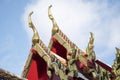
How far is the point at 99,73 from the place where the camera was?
1588 centimetres

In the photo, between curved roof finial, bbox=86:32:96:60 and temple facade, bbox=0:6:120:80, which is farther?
curved roof finial, bbox=86:32:96:60

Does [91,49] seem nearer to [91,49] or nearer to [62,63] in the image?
[91,49]

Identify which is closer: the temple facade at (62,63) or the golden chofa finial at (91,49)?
the temple facade at (62,63)

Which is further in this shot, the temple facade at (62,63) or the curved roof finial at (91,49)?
the curved roof finial at (91,49)

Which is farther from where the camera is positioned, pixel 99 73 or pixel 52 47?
pixel 52 47

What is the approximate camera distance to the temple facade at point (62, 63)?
15039 mm

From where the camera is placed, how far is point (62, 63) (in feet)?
51.3

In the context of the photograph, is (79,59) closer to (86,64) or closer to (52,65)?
(86,64)

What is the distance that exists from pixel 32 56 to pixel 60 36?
1739mm

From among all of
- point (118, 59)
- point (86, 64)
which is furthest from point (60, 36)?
point (118, 59)

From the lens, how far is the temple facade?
15.0 metres

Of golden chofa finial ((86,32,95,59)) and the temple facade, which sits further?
golden chofa finial ((86,32,95,59))

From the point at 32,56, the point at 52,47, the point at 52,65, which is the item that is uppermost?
the point at 52,47

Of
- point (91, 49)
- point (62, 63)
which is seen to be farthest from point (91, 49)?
point (62, 63)
